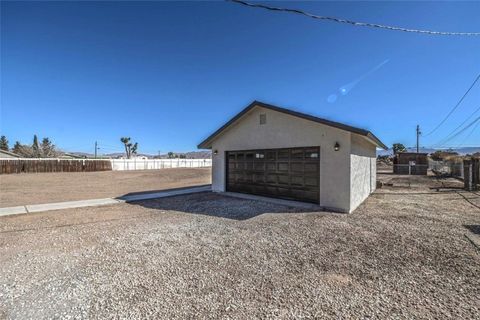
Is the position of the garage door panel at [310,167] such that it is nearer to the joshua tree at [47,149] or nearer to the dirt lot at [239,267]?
the dirt lot at [239,267]

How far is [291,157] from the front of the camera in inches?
373

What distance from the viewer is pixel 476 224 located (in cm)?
630

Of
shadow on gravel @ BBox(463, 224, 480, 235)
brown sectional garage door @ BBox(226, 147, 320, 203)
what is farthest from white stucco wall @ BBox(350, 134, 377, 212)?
shadow on gravel @ BBox(463, 224, 480, 235)

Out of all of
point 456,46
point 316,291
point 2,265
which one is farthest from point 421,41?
point 2,265

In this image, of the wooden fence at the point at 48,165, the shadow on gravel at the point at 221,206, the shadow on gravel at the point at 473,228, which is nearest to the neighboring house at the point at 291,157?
the shadow on gravel at the point at 221,206

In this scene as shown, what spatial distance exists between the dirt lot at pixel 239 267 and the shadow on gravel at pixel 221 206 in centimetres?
62

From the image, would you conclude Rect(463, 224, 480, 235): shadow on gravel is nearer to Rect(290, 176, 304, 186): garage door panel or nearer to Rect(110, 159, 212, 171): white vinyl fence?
Rect(290, 176, 304, 186): garage door panel

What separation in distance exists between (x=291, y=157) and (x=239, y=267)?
20.4ft

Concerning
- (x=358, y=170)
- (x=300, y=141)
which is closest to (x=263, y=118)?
(x=300, y=141)

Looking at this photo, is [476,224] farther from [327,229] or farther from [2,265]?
[2,265]

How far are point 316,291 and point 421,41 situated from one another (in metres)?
9.46

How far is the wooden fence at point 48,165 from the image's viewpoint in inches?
1074

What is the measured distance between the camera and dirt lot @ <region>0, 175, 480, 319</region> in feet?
9.30

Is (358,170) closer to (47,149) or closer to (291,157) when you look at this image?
(291,157)
